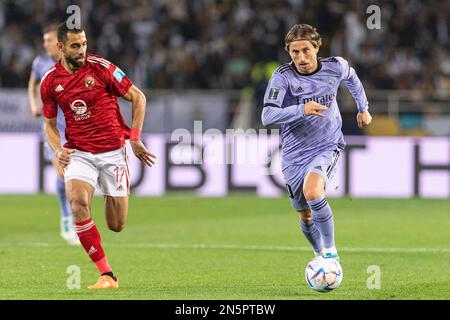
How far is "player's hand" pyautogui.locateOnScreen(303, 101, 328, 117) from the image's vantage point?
8.48 metres

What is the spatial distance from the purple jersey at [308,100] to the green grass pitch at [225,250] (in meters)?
1.12

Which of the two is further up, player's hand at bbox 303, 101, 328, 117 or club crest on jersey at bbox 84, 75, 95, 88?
club crest on jersey at bbox 84, 75, 95, 88

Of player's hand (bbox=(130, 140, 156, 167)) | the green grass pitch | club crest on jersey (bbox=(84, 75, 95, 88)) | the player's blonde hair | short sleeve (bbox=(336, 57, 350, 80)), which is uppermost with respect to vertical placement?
the player's blonde hair

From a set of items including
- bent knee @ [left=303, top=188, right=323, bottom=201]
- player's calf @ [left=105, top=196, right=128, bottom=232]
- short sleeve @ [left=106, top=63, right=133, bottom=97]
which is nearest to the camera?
bent knee @ [left=303, top=188, right=323, bottom=201]

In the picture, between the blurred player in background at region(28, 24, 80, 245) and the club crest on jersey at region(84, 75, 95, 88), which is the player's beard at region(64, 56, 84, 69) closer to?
the club crest on jersey at region(84, 75, 95, 88)

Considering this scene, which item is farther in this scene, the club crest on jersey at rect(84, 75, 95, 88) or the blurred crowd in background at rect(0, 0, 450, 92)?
the blurred crowd in background at rect(0, 0, 450, 92)

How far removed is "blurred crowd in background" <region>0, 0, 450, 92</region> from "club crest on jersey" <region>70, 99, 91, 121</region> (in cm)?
1354

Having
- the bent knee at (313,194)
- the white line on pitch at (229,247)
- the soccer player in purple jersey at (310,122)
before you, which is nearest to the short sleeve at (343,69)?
the soccer player in purple jersey at (310,122)

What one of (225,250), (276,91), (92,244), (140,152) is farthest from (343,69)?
(225,250)

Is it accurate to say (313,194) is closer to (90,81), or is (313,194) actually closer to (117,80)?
(117,80)

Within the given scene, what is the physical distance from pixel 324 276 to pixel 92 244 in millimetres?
1853

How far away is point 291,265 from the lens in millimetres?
10766

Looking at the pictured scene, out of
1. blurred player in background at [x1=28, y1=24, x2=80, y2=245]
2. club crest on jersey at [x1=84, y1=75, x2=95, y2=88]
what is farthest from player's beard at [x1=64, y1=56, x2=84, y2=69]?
blurred player in background at [x1=28, y1=24, x2=80, y2=245]
